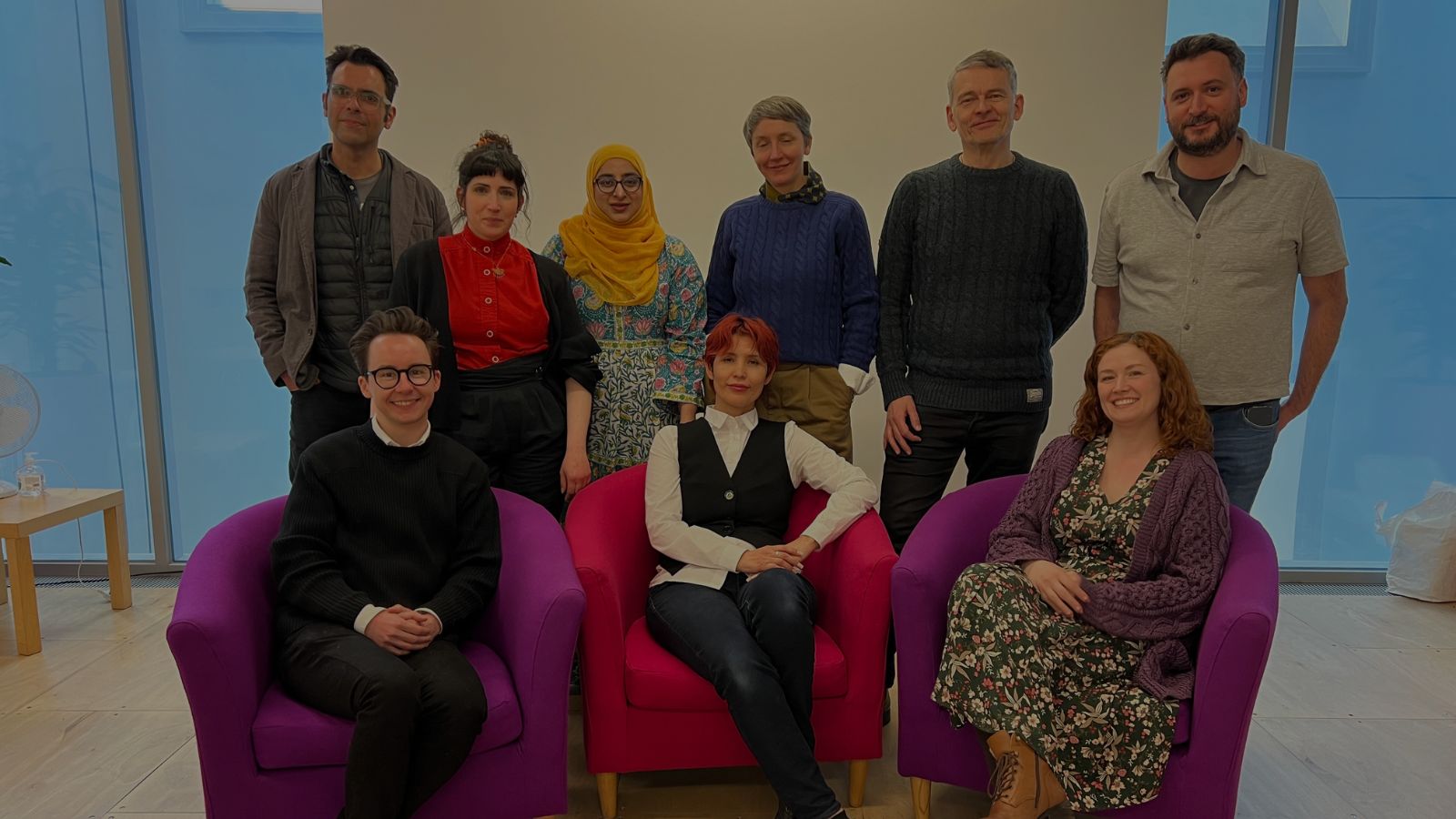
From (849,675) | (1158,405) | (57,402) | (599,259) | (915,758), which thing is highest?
(599,259)

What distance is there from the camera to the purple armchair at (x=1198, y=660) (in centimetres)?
179

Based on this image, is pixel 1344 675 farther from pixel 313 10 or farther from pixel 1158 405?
pixel 313 10

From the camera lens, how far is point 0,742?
2.51 metres

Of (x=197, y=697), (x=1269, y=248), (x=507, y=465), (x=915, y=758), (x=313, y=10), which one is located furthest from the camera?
(x=313, y=10)

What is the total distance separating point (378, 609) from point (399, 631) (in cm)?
9

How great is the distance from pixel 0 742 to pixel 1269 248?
142 inches

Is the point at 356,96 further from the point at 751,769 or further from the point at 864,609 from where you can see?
the point at 751,769

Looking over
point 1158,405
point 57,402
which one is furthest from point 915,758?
point 57,402

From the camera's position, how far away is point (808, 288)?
2533mm

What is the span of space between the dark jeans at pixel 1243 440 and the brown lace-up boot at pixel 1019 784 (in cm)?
95

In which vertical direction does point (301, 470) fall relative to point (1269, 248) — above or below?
below

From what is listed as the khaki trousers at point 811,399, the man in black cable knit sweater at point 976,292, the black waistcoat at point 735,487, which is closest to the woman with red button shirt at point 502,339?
the black waistcoat at point 735,487

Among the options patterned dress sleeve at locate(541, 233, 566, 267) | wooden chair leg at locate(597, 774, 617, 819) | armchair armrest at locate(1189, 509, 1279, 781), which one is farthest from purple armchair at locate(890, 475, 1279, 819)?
patterned dress sleeve at locate(541, 233, 566, 267)

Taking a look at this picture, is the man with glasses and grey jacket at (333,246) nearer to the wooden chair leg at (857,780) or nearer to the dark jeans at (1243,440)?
the wooden chair leg at (857,780)
